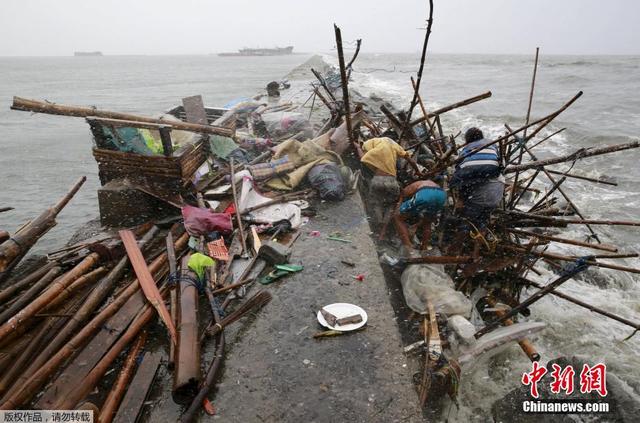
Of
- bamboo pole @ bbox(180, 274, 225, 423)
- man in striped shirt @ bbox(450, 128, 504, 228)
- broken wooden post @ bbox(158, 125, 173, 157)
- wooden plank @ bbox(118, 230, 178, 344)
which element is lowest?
bamboo pole @ bbox(180, 274, 225, 423)

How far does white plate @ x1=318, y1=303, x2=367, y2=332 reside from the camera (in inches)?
154

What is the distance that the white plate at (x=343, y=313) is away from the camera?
390 cm

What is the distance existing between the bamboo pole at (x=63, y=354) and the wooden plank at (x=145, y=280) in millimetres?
123

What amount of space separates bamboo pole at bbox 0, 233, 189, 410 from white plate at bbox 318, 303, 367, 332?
2.36 metres

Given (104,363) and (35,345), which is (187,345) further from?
(35,345)

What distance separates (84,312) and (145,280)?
0.71 m

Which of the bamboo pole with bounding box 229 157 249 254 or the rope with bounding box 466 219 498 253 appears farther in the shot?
the bamboo pole with bounding box 229 157 249 254

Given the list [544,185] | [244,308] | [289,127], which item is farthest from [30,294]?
[544,185]

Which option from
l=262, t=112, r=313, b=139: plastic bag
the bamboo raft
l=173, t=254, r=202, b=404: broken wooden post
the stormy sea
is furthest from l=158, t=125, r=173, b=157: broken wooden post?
l=262, t=112, r=313, b=139: plastic bag

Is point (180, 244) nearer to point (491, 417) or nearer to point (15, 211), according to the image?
point (491, 417)

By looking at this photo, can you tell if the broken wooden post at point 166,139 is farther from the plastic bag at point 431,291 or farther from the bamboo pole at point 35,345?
the plastic bag at point 431,291

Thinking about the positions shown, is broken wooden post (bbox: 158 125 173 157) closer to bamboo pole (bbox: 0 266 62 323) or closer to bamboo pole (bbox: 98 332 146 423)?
bamboo pole (bbox: 0 266 62 323)

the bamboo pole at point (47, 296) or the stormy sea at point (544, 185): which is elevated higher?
the bamboo pole at point (47, 296)

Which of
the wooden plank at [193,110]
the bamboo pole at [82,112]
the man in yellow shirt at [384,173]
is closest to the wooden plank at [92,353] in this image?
the bamboo pole at [82,112]
